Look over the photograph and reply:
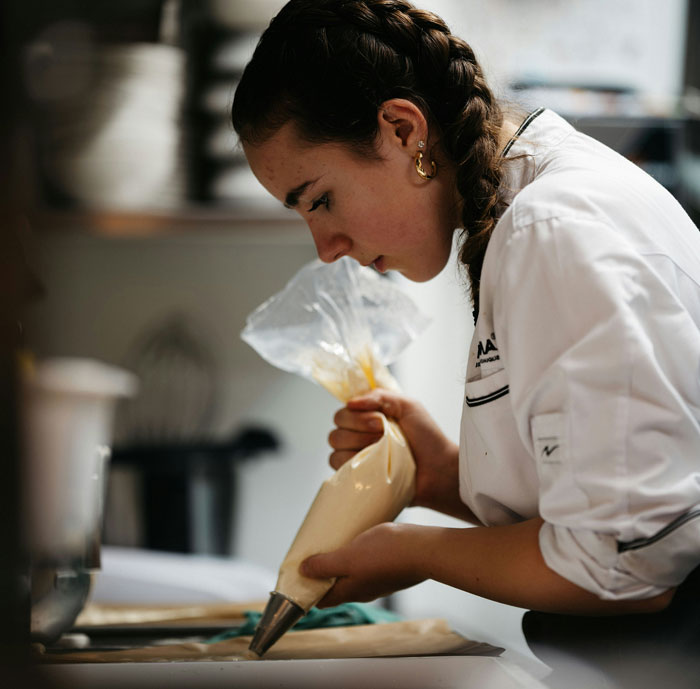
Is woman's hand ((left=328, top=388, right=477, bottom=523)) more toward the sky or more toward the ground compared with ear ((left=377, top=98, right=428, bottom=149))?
more toward the ground

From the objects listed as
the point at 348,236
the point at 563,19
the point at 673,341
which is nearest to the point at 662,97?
the point at 563,19

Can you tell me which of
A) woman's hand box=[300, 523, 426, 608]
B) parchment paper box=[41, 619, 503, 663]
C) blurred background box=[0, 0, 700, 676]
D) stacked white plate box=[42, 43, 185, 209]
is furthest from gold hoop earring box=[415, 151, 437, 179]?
stacked white plate box=[42, 43, 185, 209]

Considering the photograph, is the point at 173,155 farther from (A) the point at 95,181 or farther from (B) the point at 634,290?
(B) the point at 634,290

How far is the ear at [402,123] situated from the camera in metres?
0.80

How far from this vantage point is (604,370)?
23.3 inches

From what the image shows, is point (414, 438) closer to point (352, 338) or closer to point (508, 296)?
point (352, 338)

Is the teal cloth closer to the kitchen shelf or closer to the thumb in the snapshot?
the thumb

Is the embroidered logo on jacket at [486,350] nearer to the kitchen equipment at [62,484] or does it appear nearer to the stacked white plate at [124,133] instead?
the kitchen equipment at [62,484]

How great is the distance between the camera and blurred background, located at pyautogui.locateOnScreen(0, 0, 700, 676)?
5.76 ft

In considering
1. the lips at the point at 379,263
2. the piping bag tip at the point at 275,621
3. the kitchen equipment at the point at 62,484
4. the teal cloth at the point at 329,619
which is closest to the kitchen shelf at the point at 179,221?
the kitchen equipment at the point at 62,484

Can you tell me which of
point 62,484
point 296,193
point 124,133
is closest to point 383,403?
point 296,193

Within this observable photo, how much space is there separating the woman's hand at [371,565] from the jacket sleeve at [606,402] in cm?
15

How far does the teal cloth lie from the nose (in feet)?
1.26

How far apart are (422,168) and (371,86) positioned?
0.10m
